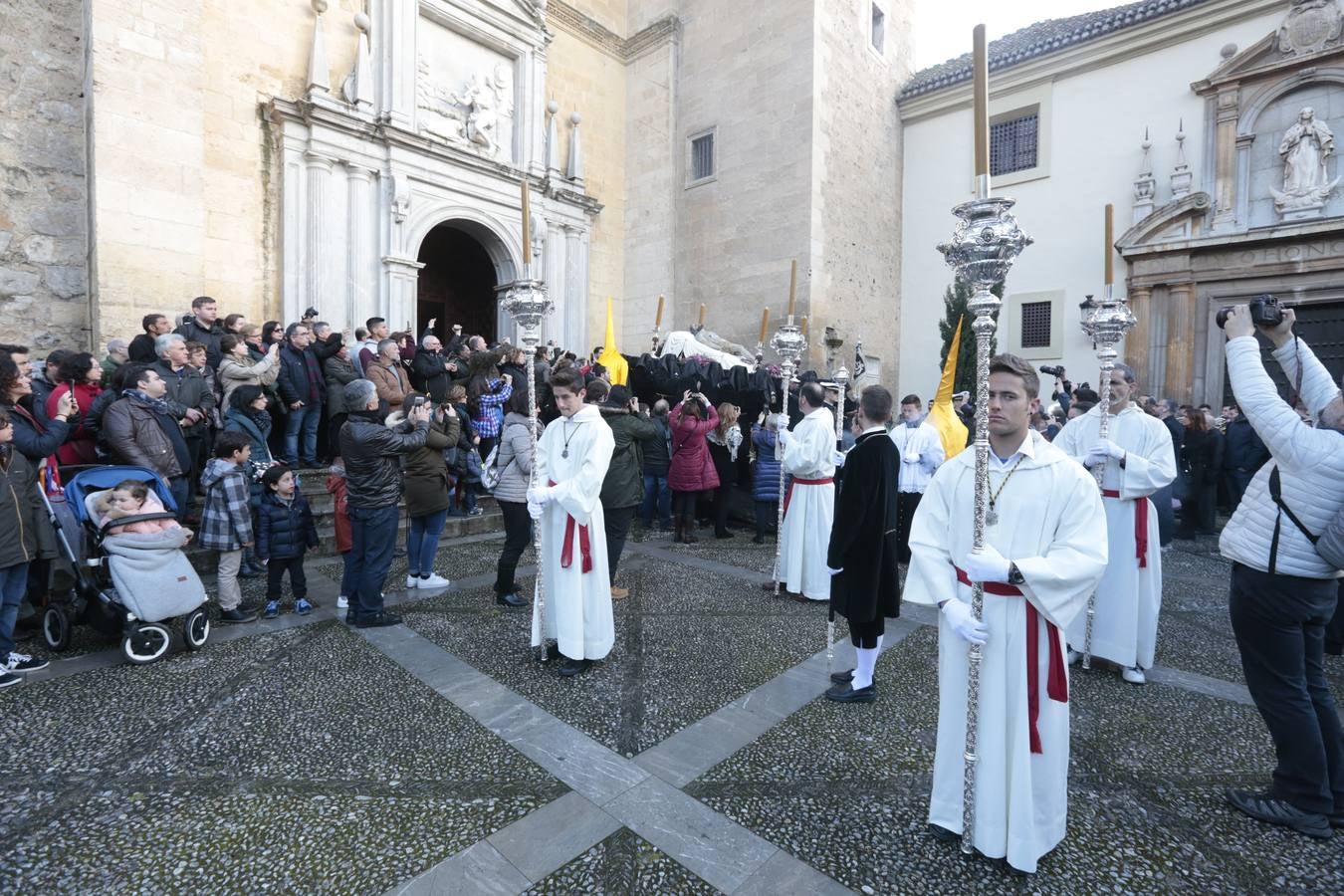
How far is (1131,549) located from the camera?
14.4 feet

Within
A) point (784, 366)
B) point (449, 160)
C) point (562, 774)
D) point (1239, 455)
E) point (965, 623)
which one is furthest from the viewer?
point (449, 160)

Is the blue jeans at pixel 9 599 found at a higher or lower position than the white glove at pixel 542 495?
lower

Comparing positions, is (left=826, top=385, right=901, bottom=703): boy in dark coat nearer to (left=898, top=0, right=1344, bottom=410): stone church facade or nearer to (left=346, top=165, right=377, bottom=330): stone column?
(left=346, top=165, right=377, bottom=330): stone column

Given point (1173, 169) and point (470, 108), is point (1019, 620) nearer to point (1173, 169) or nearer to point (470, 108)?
point (470, 108)

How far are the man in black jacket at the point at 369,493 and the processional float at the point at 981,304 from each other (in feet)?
13.1

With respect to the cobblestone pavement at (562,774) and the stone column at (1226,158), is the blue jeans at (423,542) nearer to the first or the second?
the cobblestone pavement at (562,774)

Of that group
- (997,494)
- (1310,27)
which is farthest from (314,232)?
(1310,27)

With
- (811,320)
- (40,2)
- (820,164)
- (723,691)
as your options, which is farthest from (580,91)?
(723,691)

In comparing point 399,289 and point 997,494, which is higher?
point 399,289

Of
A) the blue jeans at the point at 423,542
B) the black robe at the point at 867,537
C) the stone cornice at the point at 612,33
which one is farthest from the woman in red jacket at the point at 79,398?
the stone cornice at the point at 612,33

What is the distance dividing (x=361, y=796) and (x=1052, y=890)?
2.77 m

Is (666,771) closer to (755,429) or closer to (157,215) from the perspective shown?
(755,429)

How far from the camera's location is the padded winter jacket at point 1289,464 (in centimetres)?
258

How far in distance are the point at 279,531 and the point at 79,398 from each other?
2.29 m
